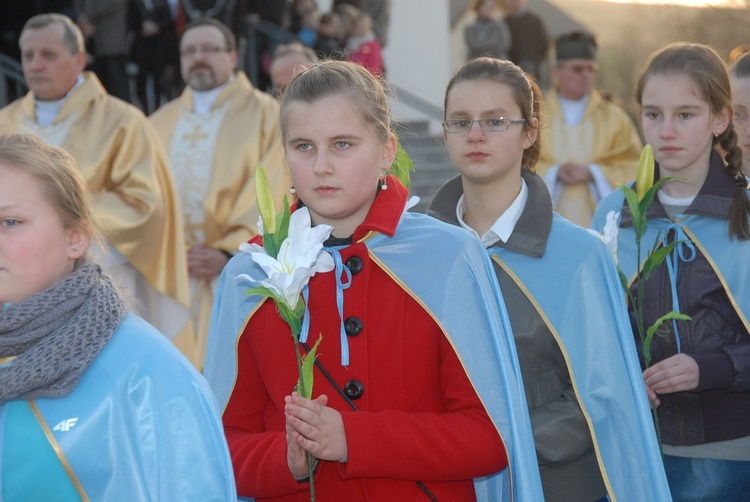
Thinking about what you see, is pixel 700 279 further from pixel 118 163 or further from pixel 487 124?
pixel 118 163

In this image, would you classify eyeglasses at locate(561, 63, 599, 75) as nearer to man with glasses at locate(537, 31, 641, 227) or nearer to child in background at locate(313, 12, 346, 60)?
man with glasses at locate(537, 31, 641, 227)

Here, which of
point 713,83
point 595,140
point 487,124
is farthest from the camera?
point 595,140

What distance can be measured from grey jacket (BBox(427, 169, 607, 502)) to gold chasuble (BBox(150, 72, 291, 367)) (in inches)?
149

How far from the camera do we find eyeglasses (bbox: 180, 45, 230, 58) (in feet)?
26.5

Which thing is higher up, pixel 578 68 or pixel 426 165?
pixel 578 68

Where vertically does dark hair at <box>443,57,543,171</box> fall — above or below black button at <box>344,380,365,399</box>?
above

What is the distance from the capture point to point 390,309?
10.2 ft

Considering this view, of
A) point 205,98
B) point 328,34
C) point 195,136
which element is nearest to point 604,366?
point 195,136

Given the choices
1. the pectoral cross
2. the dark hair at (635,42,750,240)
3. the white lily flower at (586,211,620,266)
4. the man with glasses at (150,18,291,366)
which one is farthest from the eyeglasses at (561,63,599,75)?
the white lily flower at (586,211,620,266)

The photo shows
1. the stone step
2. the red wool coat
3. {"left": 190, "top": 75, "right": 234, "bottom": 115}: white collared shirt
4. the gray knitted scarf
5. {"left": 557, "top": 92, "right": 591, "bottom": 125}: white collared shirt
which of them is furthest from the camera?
the stone step

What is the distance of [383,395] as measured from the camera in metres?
3.06

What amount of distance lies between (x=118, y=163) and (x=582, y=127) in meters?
3.51

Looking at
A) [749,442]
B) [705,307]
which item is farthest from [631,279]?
[749,442]

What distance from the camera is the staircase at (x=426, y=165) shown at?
14448mm
